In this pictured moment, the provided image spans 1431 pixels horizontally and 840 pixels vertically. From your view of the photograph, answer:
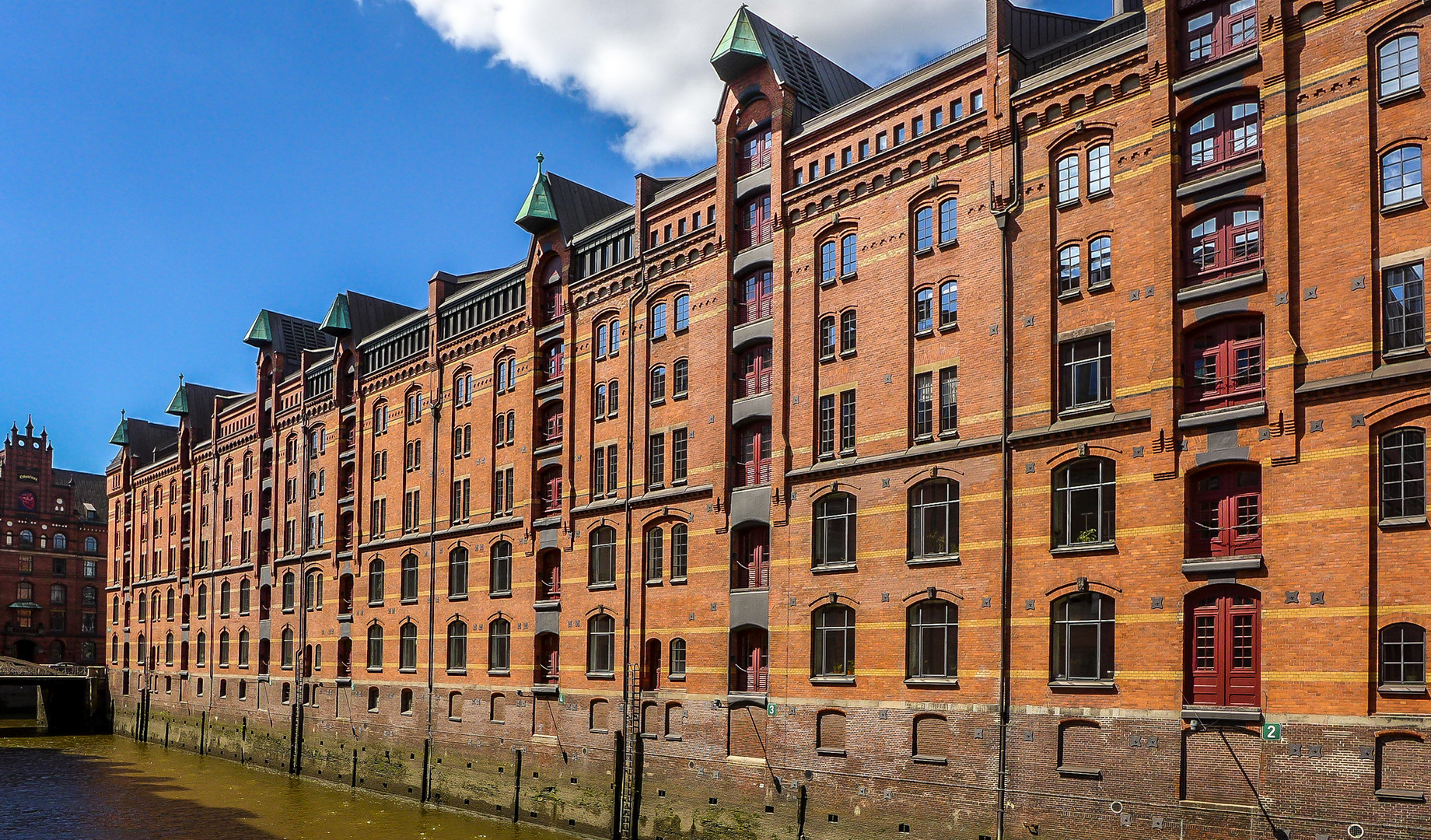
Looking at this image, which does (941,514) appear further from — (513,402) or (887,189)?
(513,402)

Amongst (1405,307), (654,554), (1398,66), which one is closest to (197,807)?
(654,554)

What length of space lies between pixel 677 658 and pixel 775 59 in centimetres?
1869

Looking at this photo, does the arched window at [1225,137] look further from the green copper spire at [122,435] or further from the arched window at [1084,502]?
the green copper spire at [122,435]

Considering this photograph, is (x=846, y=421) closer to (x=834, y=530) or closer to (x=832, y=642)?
(x=834, y=530)

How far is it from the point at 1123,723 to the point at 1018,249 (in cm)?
1135

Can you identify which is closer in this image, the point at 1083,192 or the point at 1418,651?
the point at 1418,651

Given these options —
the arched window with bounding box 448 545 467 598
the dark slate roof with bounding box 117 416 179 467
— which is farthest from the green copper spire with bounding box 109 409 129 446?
the arched window with bounding box 448 545 467 598

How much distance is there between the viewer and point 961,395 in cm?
3108

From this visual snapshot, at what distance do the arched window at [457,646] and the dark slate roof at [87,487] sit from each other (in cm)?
8130

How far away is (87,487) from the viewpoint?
120125 millimetres

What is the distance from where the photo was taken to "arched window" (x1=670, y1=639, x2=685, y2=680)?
3856cm

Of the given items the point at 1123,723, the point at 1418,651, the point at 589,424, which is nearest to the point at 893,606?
the point at 1123,723

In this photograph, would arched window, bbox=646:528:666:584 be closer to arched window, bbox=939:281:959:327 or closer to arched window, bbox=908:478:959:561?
arched window, bbox=908:478:959:561

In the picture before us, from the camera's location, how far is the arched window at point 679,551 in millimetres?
39062
